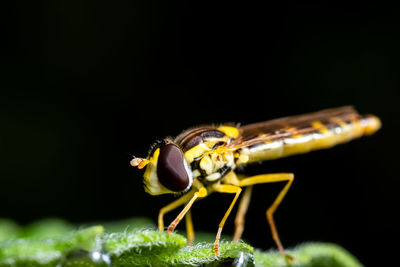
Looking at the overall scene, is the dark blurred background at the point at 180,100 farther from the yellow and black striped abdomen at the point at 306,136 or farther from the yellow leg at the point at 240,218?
the yellow leg at the point at 240,218

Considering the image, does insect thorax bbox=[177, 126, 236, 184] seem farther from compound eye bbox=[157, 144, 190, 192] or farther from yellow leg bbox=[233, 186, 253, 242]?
yellow leg bbox=[233, 186, 253, 242]

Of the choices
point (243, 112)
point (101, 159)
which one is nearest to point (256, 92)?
point (243, 112)

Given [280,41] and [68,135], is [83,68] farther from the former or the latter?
[280,41]

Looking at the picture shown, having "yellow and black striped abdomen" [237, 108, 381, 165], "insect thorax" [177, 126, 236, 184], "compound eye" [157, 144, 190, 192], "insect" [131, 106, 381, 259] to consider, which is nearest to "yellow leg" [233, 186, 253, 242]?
"insect" [131, 106, 381, 259]

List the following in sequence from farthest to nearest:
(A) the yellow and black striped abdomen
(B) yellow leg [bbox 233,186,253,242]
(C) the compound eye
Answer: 1. (A) the yellow and black striped abdomen
2. (B) yellow leg [bbox 233,186,253,242]
3. (C) the compound eye

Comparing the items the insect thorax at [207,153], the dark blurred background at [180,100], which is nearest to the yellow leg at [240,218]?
the insect thorax at [207,153]
